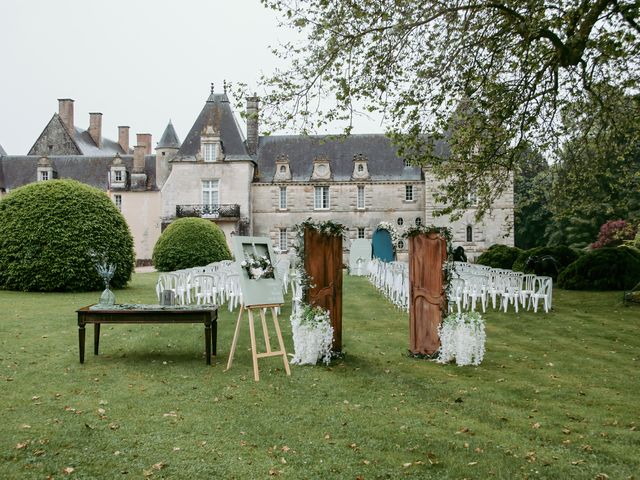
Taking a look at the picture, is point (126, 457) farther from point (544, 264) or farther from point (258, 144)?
point (258, 144)

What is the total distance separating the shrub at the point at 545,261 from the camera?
20188 mm

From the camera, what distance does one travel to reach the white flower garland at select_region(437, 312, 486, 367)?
749 cm

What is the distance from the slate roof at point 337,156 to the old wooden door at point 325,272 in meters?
29.7

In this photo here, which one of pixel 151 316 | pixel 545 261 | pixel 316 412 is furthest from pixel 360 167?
pixel 316 412

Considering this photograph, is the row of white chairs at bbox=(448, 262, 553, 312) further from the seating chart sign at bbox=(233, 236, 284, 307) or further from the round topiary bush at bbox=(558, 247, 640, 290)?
the seating chart sign at bbox=(233, 236, 284, 307)

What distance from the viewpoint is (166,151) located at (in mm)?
37938

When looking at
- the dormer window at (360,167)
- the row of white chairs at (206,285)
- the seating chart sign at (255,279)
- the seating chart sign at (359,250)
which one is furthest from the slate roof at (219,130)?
the seating chart sign at (255,279)

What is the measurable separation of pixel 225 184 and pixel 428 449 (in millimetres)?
32780

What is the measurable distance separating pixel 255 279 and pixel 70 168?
118 ft

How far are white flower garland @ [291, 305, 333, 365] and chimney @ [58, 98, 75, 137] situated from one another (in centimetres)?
4159

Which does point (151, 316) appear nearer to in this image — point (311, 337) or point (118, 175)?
point (311, 337)

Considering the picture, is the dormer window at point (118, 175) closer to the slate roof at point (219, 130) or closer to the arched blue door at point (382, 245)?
the slate roof at point (219, 130)

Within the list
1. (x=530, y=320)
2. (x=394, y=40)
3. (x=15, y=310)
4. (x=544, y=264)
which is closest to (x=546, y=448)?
(x=394, y=40)

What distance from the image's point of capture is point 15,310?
1191cm
